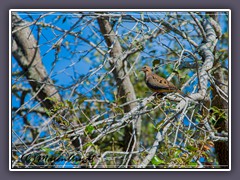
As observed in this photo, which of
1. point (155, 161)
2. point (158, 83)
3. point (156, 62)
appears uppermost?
point (156, 62)

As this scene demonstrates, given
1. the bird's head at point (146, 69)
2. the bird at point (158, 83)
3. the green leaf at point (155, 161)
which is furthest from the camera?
the bird's head at point (146, 69)

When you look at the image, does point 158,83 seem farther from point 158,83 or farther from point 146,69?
point 146,69

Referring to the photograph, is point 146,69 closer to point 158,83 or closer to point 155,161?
point 158,83

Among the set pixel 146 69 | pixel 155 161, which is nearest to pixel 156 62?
pixel 146 69

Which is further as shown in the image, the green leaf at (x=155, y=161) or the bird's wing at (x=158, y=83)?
the bird's wing at (x=158, y=83)

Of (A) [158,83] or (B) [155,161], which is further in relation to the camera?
(A) [158,83]

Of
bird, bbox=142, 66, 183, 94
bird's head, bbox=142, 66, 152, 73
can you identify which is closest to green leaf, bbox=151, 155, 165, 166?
bird, bbox=142, 66, 183, 94

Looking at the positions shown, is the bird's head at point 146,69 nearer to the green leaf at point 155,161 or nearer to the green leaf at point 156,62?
the green leaf at point 156,62

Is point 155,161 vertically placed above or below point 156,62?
below

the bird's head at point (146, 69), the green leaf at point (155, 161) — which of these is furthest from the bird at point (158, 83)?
the green leaf at point (155, 161)

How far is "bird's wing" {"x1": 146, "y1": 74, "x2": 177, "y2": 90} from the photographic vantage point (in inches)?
191

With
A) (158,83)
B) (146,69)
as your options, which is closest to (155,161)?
(158,83)

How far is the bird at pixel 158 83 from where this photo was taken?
191 inches

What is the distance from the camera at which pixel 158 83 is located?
192 inches
